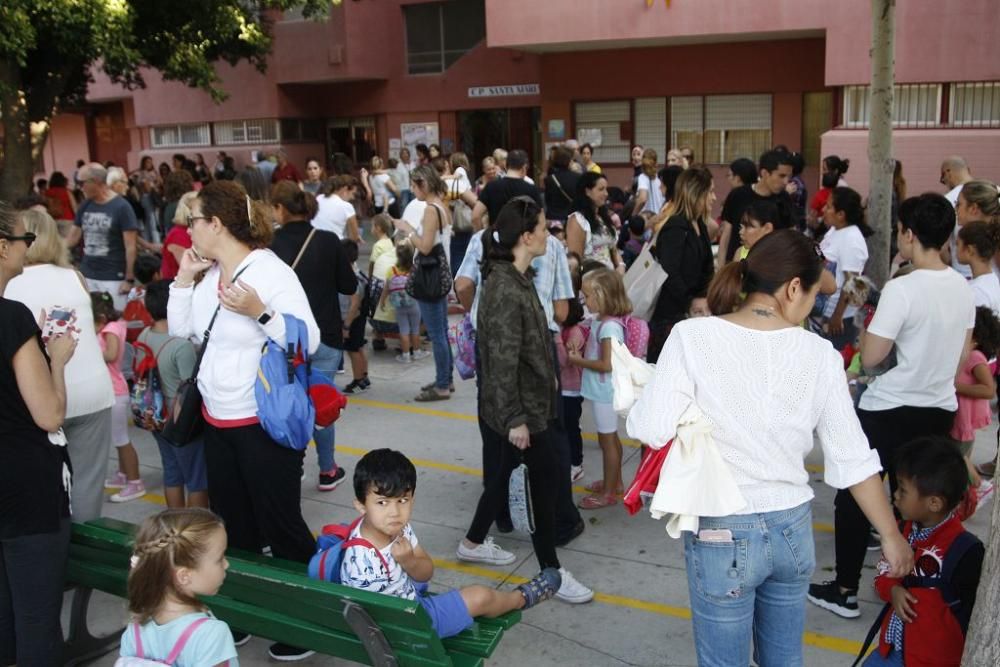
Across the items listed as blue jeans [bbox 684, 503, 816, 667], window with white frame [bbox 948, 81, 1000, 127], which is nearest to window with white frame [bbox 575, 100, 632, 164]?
window with white frame [bbox 948, 81, 1000, 127]

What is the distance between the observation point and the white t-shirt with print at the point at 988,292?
511 cm

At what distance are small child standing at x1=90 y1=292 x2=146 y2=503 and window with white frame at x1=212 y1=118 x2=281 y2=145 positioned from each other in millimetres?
18405

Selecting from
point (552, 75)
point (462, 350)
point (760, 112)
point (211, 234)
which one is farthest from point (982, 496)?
point (552, 75)

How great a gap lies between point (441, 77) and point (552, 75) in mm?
3284

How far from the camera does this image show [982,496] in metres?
5.36

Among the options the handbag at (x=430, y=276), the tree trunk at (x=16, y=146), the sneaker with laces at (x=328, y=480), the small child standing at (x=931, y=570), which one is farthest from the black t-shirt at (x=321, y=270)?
the tree trunk at (x=16, y=146)

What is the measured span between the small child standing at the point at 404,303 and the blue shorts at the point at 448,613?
4.86 meters

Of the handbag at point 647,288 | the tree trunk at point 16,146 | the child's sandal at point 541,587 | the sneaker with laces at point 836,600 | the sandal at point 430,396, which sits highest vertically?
the tree trunk at point 16,146

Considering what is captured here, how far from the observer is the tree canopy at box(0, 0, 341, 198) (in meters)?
12.4

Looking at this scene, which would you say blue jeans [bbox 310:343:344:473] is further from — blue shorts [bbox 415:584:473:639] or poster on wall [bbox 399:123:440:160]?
poster on wall [bbox 399:123:440:160]

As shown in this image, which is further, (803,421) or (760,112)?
(760,112)

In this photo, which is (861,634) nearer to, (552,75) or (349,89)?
(552,75)

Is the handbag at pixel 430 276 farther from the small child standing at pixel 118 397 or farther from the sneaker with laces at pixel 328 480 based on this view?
the small child standing at pixel 118 397

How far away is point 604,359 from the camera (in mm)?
5469
